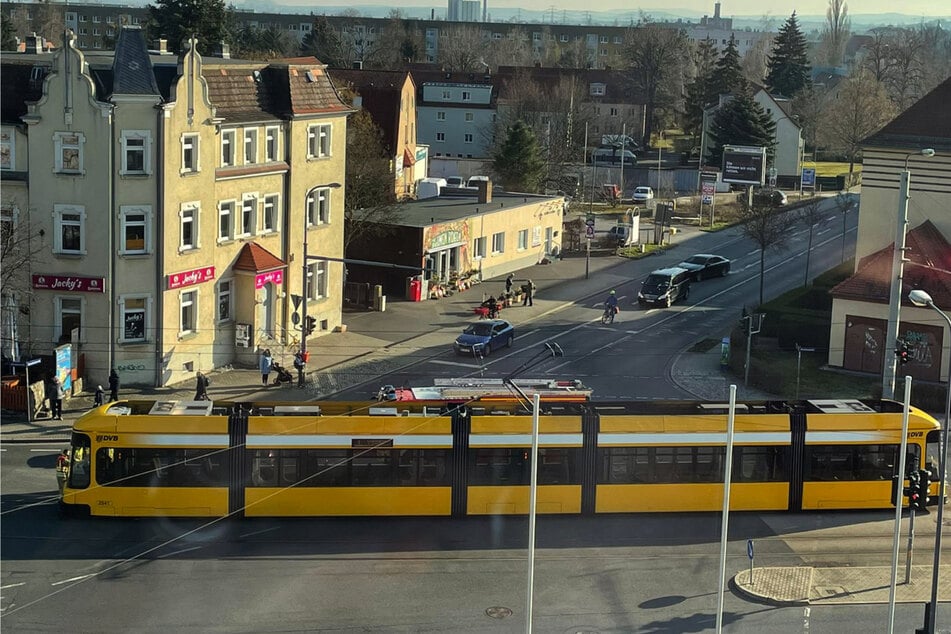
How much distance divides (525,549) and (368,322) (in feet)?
77.5

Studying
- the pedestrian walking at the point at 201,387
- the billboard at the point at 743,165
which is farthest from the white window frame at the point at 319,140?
the billboard at the point at 743,165

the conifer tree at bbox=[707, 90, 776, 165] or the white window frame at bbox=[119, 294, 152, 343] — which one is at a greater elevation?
the conifer tree at bbox=[707, 90, 776, 165]

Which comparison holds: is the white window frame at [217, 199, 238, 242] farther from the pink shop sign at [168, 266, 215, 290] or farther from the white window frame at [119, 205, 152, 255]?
the white window frame at [119, 205, 152, 255]

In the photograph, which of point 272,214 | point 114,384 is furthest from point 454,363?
point 114,384

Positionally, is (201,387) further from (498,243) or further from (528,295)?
(498,243)

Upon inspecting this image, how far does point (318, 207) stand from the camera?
1761 inches

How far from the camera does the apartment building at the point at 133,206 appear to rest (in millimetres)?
35844

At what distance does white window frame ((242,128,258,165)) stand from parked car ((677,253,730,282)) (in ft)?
79.8

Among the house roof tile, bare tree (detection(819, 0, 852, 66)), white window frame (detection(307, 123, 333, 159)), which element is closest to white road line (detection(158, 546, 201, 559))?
white window frame (detection(307, 123, 333, 159))

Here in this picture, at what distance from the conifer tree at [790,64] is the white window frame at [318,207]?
7754 centimetres

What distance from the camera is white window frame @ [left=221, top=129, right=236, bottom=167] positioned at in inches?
1560

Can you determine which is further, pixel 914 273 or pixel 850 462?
pixel 914 273

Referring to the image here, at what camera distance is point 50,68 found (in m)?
36.0

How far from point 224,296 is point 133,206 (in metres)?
4.94
